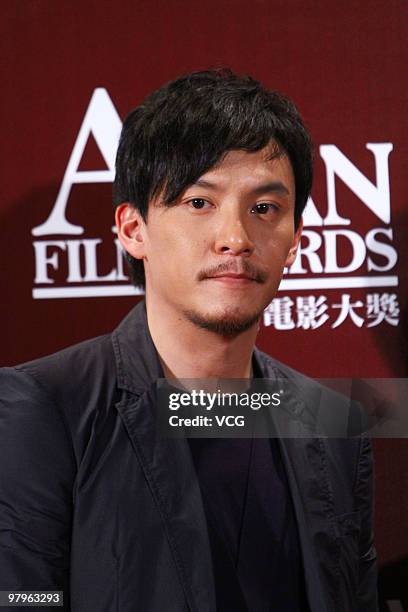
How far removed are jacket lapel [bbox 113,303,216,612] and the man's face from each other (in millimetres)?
114

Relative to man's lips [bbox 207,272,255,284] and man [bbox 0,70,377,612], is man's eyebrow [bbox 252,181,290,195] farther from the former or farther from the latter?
man's lips [bbox 207,272,255,284]

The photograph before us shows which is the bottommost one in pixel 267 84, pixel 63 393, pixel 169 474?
pixel 169 474

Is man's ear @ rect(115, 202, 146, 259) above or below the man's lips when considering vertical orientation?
above

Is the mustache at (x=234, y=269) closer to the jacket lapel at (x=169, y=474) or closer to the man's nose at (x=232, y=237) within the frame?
the man's nose at (x=232, y=237)

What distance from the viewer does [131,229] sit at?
4.35ft

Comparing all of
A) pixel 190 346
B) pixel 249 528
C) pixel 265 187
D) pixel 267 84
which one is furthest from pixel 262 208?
pixel 249 528

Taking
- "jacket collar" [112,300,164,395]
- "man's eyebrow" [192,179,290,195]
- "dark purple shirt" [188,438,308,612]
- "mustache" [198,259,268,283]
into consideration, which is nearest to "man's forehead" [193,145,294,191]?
"man's eyebrow" [192,179,290,195]

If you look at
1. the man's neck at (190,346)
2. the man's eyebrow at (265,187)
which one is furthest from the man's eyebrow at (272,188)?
the man's neck at (190,346)

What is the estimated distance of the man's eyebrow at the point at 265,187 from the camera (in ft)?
4.03

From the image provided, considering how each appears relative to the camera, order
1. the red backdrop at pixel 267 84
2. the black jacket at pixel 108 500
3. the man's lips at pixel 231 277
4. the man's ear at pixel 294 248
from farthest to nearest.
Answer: the red backdrop at pixel 267 84
the man's ear at pixel 294 248
the man's lips at pixel 231 277
the black jacket at pixel 108 500

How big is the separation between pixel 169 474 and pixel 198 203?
402 mm

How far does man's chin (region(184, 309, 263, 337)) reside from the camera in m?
1.25

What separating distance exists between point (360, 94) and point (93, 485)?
2.86 ft

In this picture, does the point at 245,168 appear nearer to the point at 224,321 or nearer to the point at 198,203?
the point at 198,203
